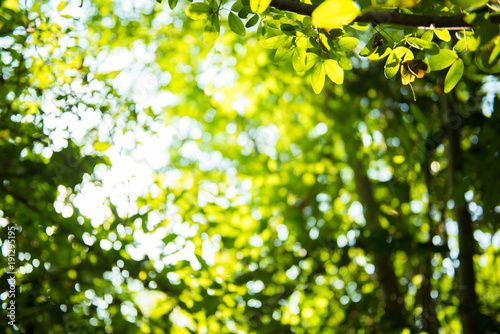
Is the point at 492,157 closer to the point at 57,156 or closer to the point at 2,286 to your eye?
the point at 57,156

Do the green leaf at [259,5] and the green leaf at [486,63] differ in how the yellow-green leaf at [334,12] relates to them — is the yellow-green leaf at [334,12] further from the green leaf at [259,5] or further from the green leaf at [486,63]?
the green leaf at [486,63]

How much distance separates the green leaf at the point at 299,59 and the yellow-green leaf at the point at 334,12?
0.26 meters

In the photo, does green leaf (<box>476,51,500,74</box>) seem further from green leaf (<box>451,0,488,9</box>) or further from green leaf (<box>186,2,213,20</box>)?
green leaf (<box>186,2,213,20</box>)

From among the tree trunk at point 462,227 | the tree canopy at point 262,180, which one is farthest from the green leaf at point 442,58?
the tree trunk at point 462,227

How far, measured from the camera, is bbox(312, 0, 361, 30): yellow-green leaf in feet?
1.77

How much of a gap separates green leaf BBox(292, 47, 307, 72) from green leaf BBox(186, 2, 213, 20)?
7.2 inches

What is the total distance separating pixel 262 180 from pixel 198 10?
1.79 m

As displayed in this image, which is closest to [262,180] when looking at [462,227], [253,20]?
[462,227]

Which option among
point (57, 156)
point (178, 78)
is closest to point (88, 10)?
point (178, 78)

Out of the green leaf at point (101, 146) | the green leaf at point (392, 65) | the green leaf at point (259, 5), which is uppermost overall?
the green leaf at point (259, 5)

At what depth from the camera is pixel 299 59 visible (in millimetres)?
813

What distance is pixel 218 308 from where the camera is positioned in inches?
64.4

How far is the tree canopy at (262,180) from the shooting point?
2.65ft

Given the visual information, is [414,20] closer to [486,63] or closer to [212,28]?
[486,63]
